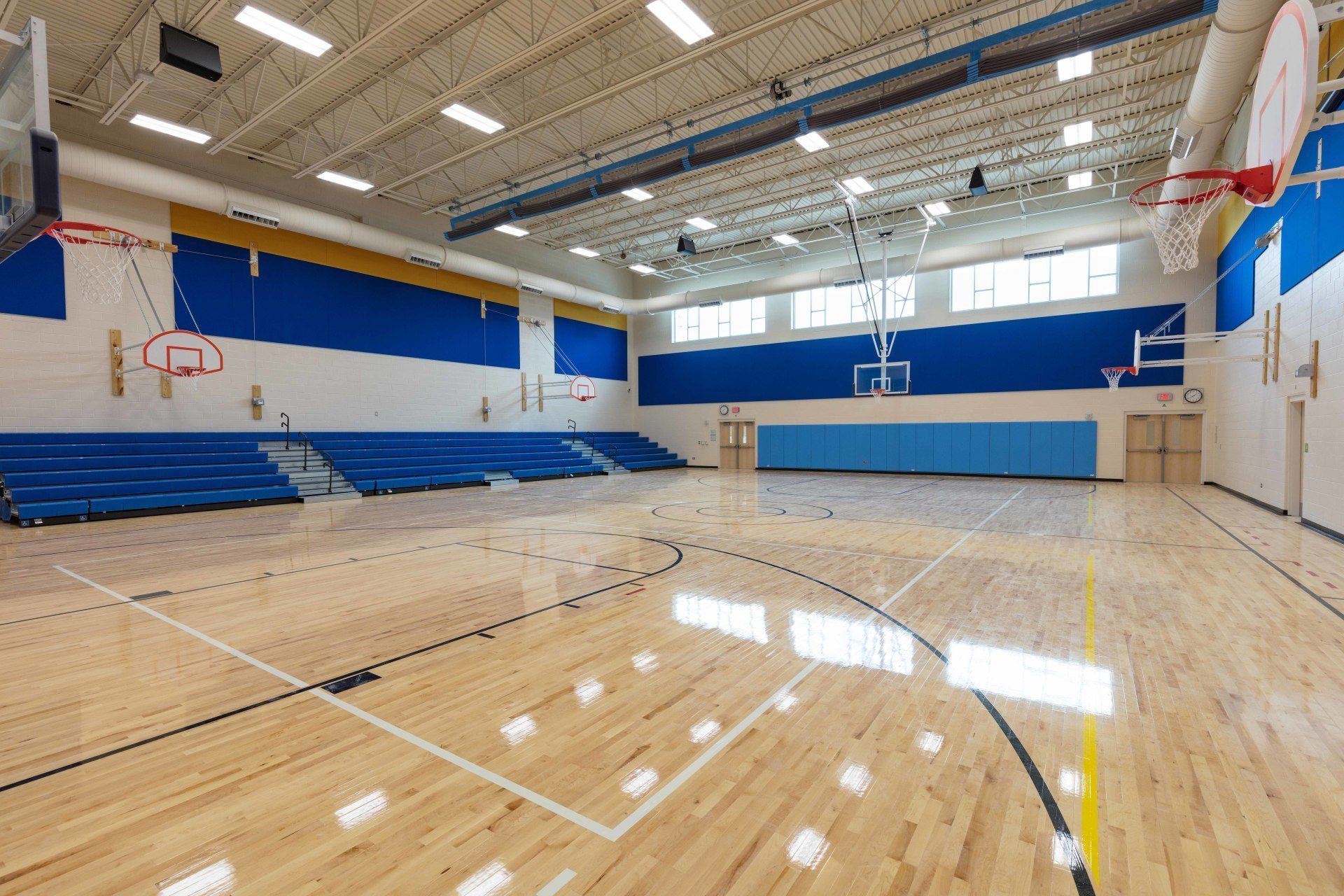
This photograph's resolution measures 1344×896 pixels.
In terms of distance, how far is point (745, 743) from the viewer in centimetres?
274

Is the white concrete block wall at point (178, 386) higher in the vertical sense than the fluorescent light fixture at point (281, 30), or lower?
lower

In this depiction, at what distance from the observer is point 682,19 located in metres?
8.07

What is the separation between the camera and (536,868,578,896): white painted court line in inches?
72.3

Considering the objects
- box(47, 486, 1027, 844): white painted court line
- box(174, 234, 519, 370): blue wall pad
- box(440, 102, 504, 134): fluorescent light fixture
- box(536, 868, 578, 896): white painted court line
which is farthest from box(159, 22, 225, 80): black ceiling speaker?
box(536, 868, 578, 896): white painted court line

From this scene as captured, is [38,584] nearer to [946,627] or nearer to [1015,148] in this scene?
[946,627]

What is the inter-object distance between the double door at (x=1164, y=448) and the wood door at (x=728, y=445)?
11.5m

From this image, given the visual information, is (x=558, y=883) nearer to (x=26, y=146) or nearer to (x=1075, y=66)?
(x=26, y=146)

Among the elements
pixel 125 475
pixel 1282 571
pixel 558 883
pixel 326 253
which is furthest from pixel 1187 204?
pixel 326 253

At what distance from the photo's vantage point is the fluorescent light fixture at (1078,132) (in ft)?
38.2

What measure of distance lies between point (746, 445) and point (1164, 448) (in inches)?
466

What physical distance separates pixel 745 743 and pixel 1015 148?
600 inches

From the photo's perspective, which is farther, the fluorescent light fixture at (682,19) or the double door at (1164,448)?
the double door at (1164,448)

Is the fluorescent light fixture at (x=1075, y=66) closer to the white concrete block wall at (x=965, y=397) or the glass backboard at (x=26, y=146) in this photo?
the white concrete block wall at (x=965, y=397)

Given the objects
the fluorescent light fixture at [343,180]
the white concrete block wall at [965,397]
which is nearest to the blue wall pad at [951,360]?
the white concrete block wall at [965,397]
